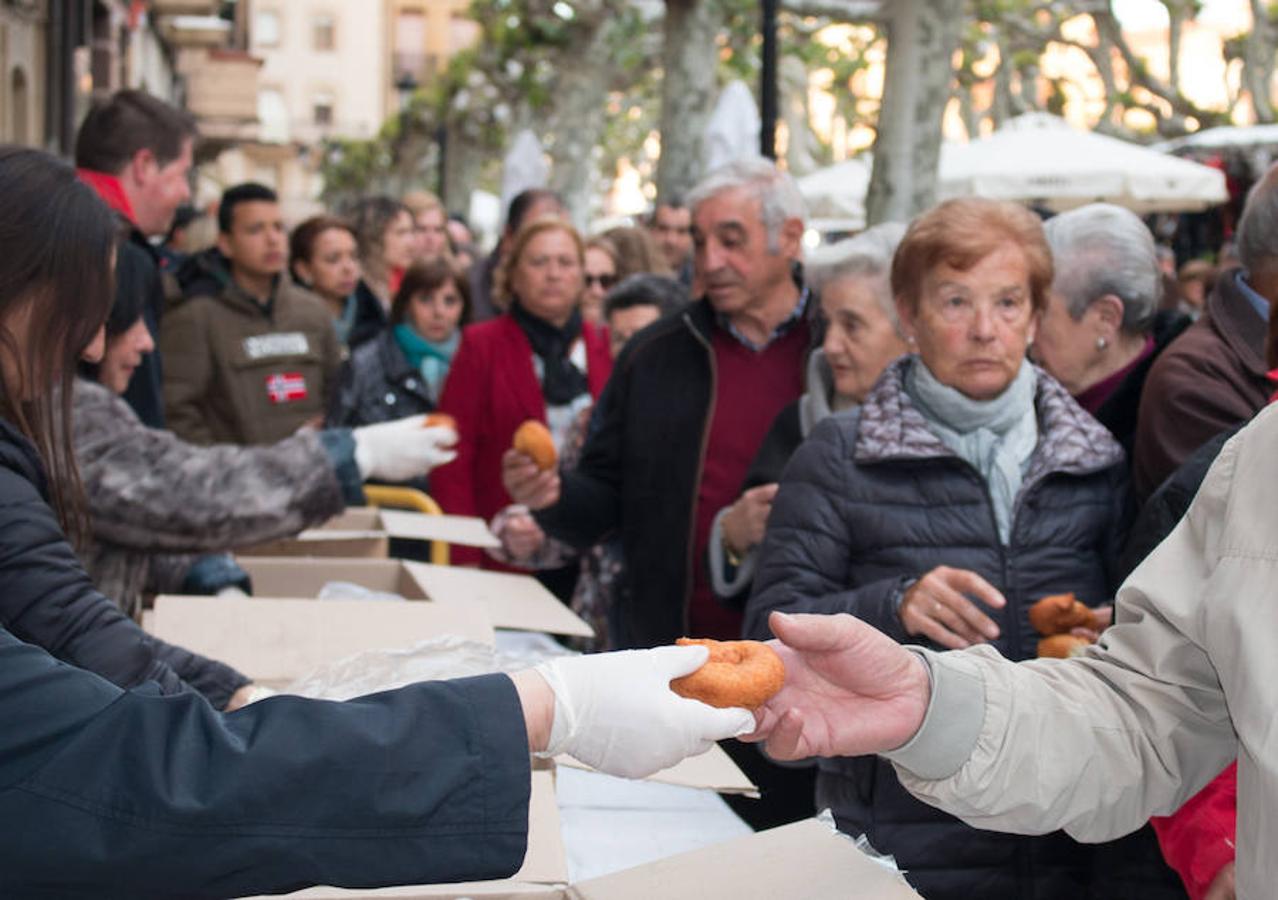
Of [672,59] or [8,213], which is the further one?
[672,59]

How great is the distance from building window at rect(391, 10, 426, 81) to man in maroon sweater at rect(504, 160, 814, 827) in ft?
282

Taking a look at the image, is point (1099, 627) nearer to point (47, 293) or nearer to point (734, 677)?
point (734, 677)

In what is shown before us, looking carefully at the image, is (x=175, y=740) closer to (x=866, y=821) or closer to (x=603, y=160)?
(x=866, y=821)

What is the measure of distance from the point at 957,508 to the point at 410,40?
89866mm

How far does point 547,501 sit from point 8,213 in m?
1.99

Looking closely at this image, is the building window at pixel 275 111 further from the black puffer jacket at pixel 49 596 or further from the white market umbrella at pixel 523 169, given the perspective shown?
the black puffer jacket at pixel 49 596

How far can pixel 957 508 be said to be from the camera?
2.95 metres

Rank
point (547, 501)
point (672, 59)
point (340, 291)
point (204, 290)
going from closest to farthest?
point (547, 501), point (204, 290), point (340, 291), point (672, 59)

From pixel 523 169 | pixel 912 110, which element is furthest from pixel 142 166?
pixel 523 169

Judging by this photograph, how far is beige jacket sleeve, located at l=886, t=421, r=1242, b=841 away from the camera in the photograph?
78.7 inches

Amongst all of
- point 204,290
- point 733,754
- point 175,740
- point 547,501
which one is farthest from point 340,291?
point 175,740

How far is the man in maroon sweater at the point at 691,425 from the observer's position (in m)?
4.35

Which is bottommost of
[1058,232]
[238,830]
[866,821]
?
[866,821]

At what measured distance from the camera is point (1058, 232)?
387 centimetres
